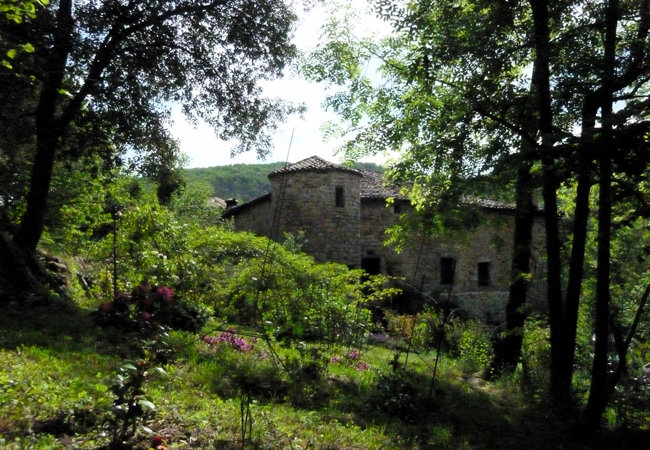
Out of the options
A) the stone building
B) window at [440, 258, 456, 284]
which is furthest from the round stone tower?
window at [440, 258, 456, 284]

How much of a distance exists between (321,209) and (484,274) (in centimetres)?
1004

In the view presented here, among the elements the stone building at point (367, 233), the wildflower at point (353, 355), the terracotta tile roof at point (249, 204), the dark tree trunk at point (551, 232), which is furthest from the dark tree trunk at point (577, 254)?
the terracotta tile roof at point (249, 204)

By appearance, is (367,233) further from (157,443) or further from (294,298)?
(157,443)

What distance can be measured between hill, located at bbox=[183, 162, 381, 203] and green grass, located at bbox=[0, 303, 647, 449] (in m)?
78.7

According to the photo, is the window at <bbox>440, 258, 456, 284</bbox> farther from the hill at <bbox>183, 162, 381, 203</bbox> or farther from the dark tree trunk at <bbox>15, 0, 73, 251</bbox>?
the hill at <bbox>183, 162, 381, 203</bbox>

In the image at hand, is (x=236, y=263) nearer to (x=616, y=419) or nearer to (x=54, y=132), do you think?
(x=54, y=132)

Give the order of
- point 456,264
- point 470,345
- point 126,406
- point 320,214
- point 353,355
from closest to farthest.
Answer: point 126,406, point 353,355, point 470,345, point 320,214, point 456,264

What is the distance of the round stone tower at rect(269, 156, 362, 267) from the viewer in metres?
21.3

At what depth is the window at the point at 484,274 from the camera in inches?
1006

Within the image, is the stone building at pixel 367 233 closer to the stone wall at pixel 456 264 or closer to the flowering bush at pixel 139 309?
the stone wall at pixel 456 264

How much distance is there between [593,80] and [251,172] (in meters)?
91.5

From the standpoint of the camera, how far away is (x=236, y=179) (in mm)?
90875

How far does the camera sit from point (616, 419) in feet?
19.5

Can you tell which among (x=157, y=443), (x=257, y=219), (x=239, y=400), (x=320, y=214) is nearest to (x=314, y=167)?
(x=320, y=214)
